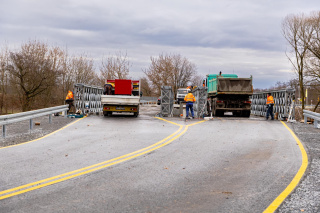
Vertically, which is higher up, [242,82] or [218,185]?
[242,82]

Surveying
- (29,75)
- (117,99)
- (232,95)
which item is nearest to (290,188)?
(117,99)

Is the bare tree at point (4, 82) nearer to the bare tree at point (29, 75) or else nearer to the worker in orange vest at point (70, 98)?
the bare tree at point (29, 75)

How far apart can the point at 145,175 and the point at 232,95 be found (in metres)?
17.6

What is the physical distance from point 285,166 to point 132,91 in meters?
17.1

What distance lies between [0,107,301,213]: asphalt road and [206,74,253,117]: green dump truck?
39.2 feet

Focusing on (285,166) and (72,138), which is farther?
(72,138)

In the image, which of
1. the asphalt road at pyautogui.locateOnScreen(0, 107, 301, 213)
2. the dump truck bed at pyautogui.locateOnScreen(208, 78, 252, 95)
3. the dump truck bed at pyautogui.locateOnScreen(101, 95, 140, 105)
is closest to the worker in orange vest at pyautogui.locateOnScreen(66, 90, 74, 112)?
the dump truck bed at pyautogui.locateOnScreen(101, 95, 140, 105)

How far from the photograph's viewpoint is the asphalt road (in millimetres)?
4605

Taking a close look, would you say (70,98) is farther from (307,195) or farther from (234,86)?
(307,195)

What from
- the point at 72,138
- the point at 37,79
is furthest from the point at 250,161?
the point at 37,79

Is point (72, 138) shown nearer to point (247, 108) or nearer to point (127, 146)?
point (127, 146)

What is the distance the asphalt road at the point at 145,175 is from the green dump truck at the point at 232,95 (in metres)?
11.9

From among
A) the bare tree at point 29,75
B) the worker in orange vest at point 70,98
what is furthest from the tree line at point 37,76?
the worker in orange vest at point 70,98

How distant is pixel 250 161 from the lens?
25.0 ft
